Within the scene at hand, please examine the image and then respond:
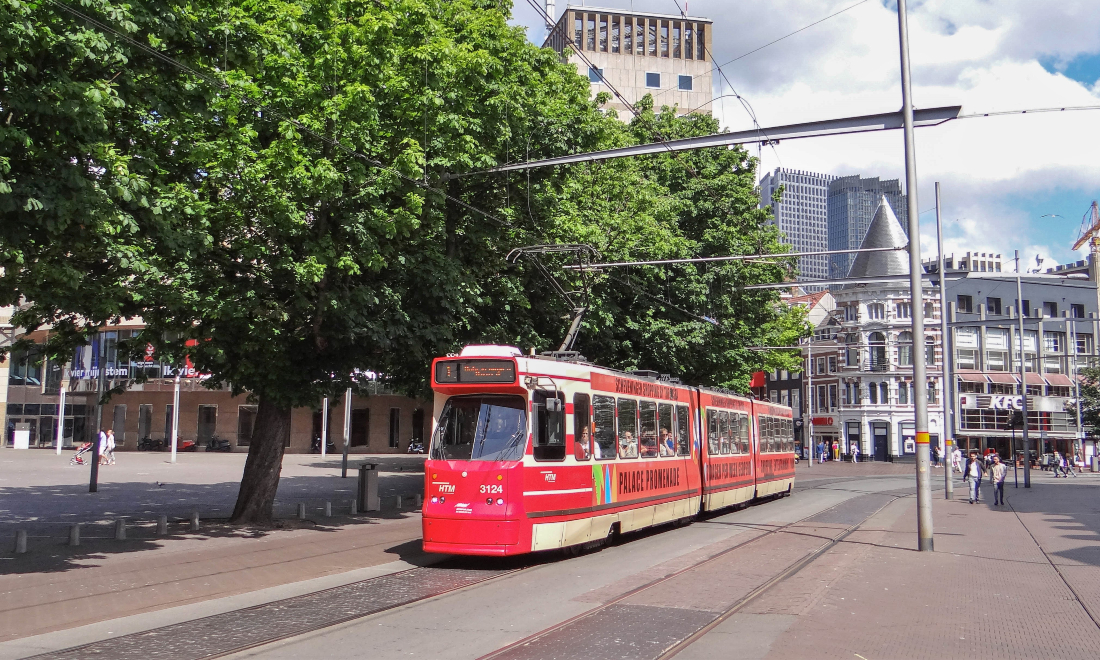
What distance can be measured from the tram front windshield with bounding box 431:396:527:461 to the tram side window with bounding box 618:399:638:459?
3.00 metres

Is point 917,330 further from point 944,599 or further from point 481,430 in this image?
point 481,430

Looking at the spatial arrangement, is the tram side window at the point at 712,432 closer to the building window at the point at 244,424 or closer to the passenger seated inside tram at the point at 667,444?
the passenger seated inside tram at the point at 667,444

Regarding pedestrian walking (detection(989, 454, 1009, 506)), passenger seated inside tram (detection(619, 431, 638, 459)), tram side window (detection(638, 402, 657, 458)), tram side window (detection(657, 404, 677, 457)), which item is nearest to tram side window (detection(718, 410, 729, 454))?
tram side window (detection(657, 404, 677, 457))

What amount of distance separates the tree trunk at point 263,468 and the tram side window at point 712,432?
938 cm

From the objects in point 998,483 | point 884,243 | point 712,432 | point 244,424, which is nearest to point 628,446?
point 712,432

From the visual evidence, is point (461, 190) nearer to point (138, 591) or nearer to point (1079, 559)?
point (138, 591)

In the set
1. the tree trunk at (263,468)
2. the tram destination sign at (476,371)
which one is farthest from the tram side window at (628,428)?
the tree trunk at (263,468)

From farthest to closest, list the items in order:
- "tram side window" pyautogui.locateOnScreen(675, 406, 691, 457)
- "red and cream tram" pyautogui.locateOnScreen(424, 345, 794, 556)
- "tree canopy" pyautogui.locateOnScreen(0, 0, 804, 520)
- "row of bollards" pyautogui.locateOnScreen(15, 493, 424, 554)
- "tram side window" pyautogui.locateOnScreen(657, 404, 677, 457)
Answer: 1. "tram side window" pyautogui.locateOnScreen(675, 406, 691, 457)
2. "tram side window" pyautogui.locateOnScreen(657, 404, 677, 457)
3. "row of bollards" pyautogui.locateOnScreen(15, 493, 424, 554)
4. "red and cream tram" pyautogui.locateOnScreen(424, 345, 794, 556)
5. "tree canopy" pyautogui.locateOnScreen(0, 0, 804, 520)

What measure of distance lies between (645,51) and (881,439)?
38.0 m

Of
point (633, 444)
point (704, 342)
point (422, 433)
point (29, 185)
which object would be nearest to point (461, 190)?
point (633, 444)

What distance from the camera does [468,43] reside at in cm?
1738

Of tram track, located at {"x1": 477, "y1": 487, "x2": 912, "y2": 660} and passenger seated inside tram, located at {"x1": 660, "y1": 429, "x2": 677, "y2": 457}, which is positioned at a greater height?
passenger seated inside tram, located at {"x1": 660, "y1": 429, "x2": 677, "y2": 457}

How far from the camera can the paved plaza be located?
28.1 ft

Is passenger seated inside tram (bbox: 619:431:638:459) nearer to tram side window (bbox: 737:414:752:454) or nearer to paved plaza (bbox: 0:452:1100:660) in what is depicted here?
Answer: paved plaza (bbox: 0:452:1100:660)
